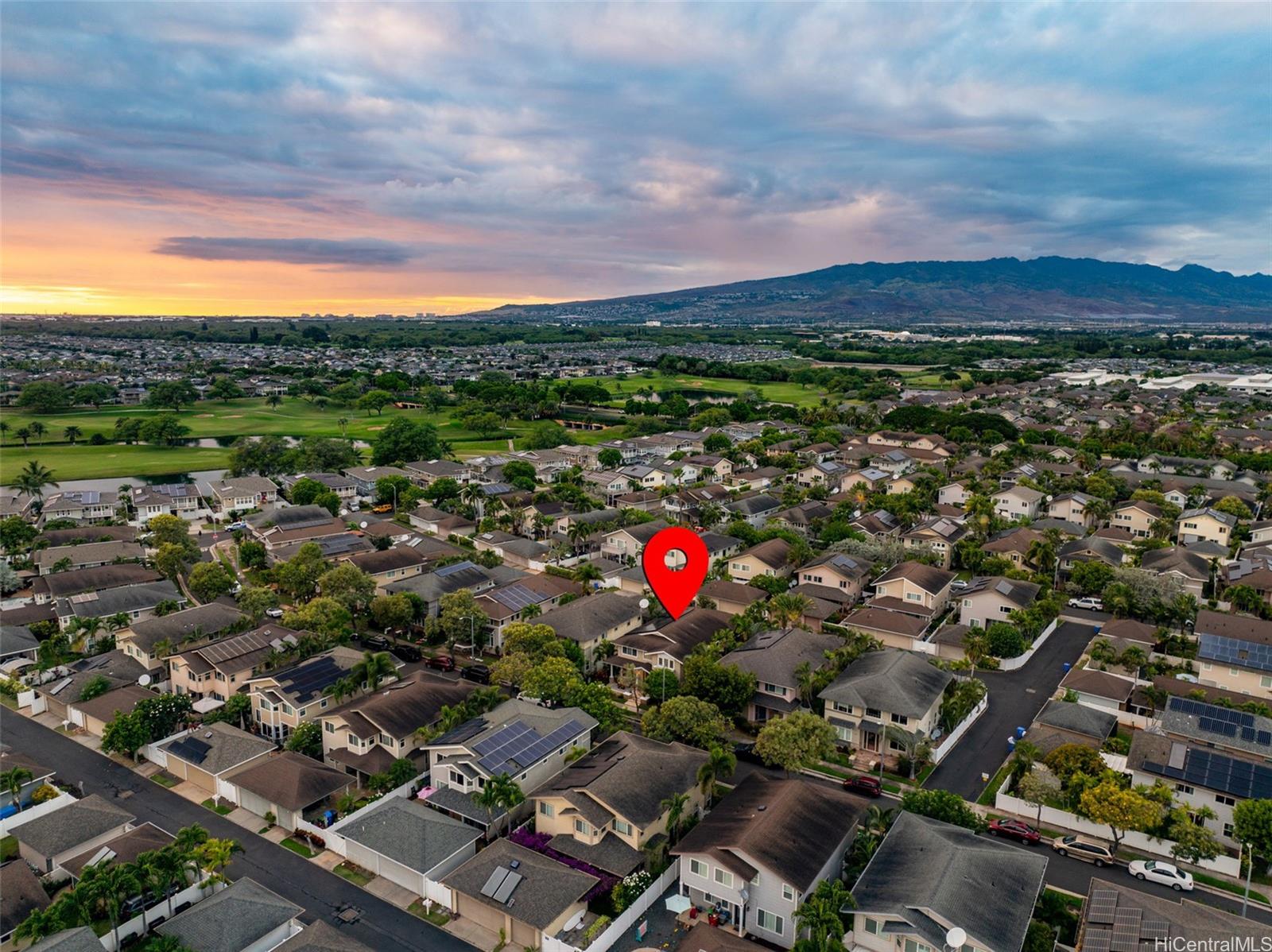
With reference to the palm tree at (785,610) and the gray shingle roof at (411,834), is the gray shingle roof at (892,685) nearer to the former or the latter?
Answer: the palm tree at (785,610)

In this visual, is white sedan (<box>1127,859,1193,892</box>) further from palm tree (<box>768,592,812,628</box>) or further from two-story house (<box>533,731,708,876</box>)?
palm tree (<box>768,592,812,628</box>)

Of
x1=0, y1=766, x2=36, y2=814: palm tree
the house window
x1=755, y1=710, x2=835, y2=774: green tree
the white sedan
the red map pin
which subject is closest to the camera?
the house window

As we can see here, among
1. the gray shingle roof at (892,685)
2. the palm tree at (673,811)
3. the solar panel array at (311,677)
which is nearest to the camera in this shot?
the palm tree at (673,811)

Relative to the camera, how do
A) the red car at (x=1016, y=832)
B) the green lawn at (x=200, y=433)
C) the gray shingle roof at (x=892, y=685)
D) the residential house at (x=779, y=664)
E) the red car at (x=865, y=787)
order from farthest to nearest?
the green lawn at (x=200, y=433) < the residential house at (x=779, y=664) < the gray shingle roof at (x=892, y=685) < the red car at (x=865, y=787) < the red car at (x=1016, y=832)

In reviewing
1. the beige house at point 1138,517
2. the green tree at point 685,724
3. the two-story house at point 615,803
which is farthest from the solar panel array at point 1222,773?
the beige house at point 1138,517

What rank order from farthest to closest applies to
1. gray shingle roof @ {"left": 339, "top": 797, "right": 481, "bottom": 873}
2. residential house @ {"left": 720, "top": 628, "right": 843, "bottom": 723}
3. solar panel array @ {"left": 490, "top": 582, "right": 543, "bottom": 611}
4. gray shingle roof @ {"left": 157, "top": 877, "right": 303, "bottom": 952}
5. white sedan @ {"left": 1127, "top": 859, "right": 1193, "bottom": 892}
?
solar panel array @ {"left": 490, "top": 582, "right": 543, "bottom": 611}, residential house @ {"left": 720, "top": 628, "right": 843, "bottom": 723}, gray shingle roof @ {"left": 339, "top": 797, "right": 481, "bottom": 873}, white sedan @ {"left": 1127, "top": 859, "right": 1193, "bottom": 892}, gray shingle roof @ {"left": 157, "top": 877, "right": 303, "bottom": 952}

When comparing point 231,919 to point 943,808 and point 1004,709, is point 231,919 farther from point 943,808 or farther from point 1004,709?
point 1004,709

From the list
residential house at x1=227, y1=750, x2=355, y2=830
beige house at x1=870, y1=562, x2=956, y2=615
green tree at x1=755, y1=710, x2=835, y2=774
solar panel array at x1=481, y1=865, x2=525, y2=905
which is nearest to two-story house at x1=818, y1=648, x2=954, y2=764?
green tree at x1=755, y1=710, x2=835, y2=774
